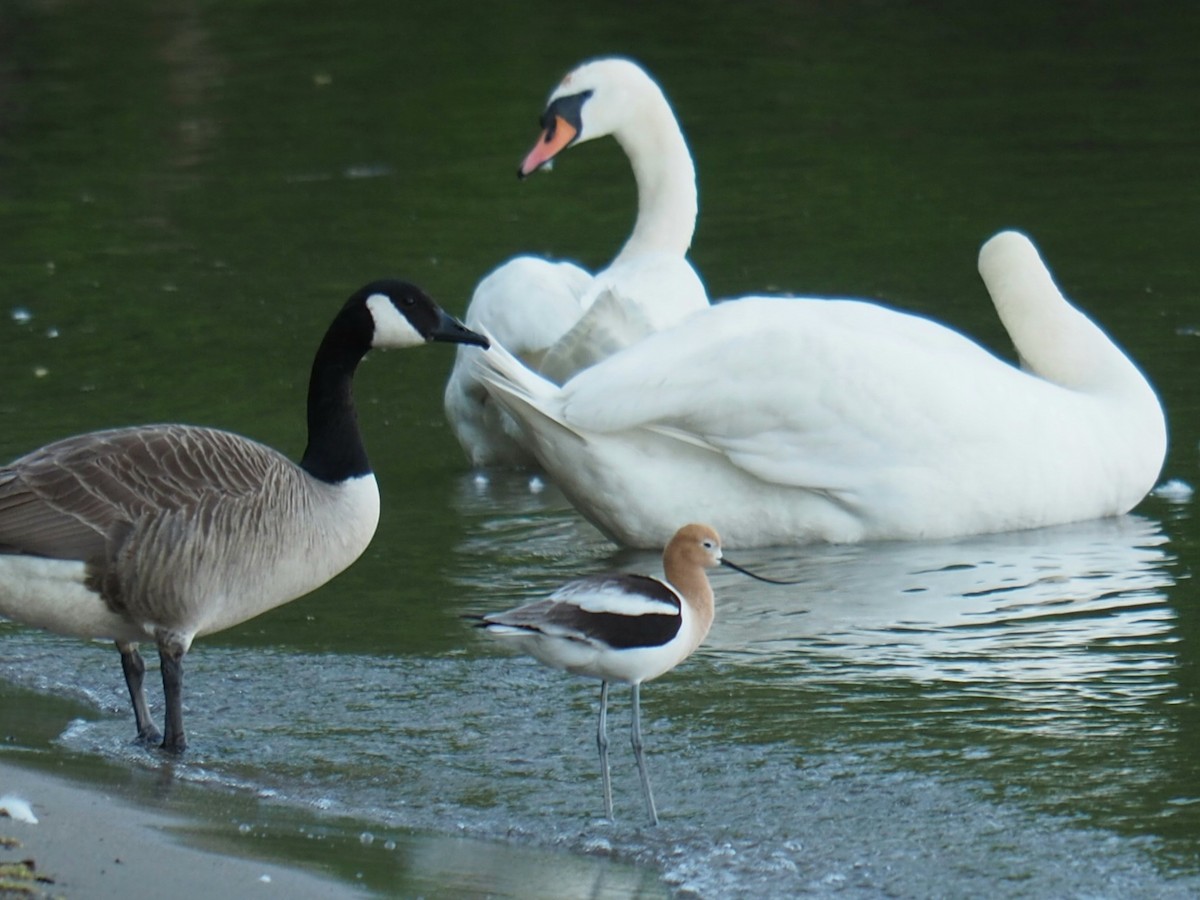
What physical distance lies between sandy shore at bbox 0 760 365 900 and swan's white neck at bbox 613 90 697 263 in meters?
5.49

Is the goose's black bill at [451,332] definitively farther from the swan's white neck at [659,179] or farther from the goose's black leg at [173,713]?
the swan's white neck at [659,179]

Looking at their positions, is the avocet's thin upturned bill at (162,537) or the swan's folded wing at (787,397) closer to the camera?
the avocet's thin upturned bill at (162,537)

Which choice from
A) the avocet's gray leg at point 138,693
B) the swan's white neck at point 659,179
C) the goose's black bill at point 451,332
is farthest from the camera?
the swan's white neck at point 659,179

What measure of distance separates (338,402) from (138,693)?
1050 millimetres

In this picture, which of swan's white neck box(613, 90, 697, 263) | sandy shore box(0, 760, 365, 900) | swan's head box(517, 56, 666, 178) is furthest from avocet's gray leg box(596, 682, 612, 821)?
swan's head box(517, 56, 666, 178)

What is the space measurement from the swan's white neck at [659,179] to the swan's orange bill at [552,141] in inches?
9.8

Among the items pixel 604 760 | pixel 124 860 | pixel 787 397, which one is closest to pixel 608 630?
pixel 604 760

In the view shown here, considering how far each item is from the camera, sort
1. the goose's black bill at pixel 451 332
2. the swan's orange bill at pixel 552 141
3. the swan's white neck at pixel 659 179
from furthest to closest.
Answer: the swan's orange bill at pixel 552 141 → the swan's white neck at pixel 659 179 → the goose's black bill at pixel 451 332

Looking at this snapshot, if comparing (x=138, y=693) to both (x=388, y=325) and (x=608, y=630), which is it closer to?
(x=388, y=325)

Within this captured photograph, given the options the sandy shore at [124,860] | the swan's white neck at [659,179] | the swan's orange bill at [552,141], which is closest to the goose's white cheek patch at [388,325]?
the sandy shore at [124,860]

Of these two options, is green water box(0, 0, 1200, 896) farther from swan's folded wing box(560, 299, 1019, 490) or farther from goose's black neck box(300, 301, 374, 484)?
goose's black neck box(300, 301, 374, 484)

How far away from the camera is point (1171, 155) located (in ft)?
48.4

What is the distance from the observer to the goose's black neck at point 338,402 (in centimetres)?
666

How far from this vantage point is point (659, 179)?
10.5m
